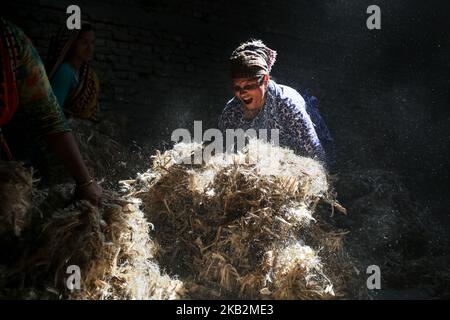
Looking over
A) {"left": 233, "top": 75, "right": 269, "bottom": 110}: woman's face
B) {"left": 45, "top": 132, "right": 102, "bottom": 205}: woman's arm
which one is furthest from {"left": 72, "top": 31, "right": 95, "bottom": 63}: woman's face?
{"left": 45, "top": 132, "right": 102, "bottom": 205}: woman's arm

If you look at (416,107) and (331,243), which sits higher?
(416,107)

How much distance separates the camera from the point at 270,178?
Result: 258cm

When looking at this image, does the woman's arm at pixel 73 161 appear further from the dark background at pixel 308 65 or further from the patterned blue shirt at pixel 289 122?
the dark background at pixel 308 65

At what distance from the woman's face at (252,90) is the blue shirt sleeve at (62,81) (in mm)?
1579

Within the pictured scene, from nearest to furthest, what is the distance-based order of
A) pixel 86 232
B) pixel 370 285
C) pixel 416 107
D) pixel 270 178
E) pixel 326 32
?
pixel 86 232 < pixel 270 178 < pixel 370 285 < pixel 326 32 < pixel 416 107

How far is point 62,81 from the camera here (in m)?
3.84

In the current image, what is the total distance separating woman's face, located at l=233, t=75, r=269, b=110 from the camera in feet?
11.5

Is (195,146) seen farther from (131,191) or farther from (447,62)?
(447,62)

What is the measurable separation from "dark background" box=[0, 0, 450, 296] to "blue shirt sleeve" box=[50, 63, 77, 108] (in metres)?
1.69

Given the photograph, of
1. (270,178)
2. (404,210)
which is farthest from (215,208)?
(404,210)

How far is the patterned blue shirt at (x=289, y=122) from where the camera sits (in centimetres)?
347

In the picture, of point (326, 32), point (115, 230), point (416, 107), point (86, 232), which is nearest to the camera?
point (86, 232)

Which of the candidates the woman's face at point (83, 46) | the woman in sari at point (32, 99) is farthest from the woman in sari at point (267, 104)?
the woman in sari at point (32, 99)

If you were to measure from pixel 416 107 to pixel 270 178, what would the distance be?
317 inches
